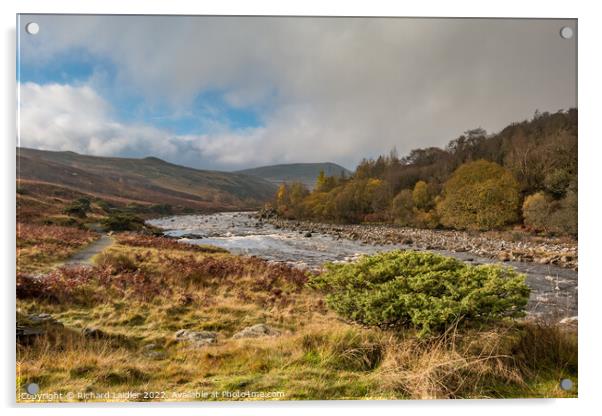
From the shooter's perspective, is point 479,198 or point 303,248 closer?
point 479,198

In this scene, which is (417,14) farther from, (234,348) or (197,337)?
(197,337)

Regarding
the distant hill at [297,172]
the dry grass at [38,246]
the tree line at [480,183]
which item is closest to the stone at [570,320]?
the tree line at [480,183]

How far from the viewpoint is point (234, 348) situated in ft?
14.3

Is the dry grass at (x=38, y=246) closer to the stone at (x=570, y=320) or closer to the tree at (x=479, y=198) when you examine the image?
the tree at (x=479, y=198)

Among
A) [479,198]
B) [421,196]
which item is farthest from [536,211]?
[421,196]

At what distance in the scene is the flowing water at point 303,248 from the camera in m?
4.59

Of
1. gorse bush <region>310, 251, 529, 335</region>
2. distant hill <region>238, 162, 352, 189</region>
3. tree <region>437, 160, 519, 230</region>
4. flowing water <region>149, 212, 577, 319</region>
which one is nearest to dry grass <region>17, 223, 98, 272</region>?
flowing water <region>149, 212, 577, 319</region>

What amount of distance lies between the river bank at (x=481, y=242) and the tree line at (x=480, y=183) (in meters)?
0.10

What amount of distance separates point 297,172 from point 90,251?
280cm

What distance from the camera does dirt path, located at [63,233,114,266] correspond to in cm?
457

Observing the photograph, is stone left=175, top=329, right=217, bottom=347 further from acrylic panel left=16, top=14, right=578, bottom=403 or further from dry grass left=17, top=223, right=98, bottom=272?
dry grass left=17, top=223, right=98, bottom=272

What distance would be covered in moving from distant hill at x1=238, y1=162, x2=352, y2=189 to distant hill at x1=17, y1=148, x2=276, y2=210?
91 millimetres

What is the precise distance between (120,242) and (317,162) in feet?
8.94

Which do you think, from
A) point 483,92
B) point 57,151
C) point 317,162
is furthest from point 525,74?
point 57,151
